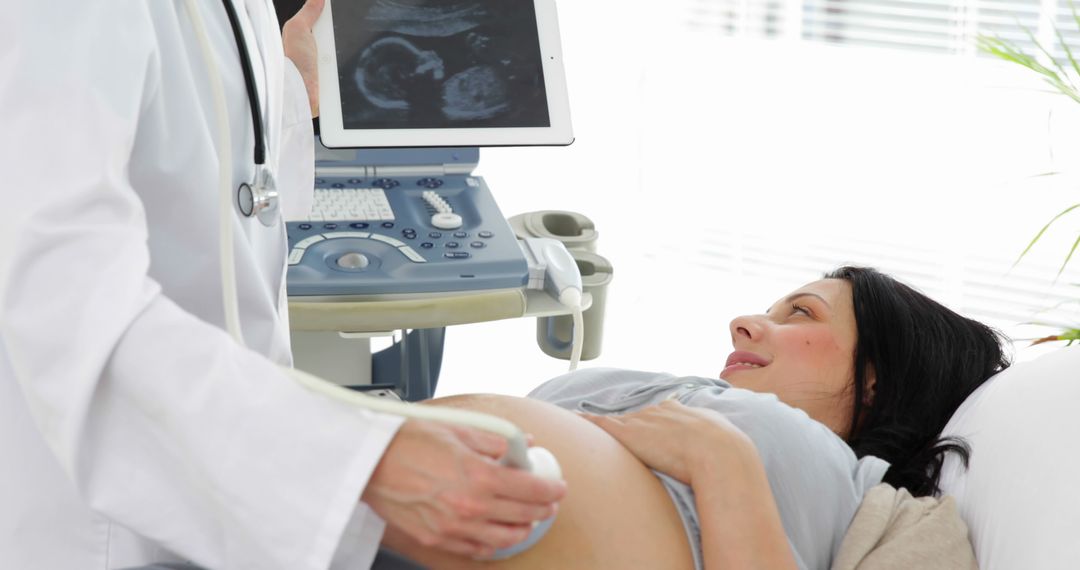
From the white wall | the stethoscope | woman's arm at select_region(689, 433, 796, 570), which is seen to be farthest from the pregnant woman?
the white wall

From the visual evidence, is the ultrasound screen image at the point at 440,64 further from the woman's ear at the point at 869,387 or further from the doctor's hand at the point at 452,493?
the doctor's hand at the point at 452,493

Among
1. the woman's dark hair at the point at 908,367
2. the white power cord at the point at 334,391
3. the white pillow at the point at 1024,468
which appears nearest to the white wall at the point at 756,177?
the woman's dark hair at the point at 908,367

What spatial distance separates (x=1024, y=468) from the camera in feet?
4.54

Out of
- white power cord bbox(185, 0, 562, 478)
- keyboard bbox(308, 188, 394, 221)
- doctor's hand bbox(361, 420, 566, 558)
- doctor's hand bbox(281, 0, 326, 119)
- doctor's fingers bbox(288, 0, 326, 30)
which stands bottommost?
keyboard bbox(308, 188, 394, 221)

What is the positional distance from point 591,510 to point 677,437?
0.15 m

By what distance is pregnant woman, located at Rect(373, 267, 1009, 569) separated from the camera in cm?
121

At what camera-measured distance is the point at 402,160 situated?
2355mm

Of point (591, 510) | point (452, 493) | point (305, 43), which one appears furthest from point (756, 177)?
point (452, 493)

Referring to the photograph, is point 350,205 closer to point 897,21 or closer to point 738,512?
point 738,512

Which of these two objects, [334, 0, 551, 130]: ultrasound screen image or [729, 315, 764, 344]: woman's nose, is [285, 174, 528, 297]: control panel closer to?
[334, 0, 551, 130]: ultrasound screen image

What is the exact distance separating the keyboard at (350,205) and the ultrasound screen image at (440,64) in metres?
0.23

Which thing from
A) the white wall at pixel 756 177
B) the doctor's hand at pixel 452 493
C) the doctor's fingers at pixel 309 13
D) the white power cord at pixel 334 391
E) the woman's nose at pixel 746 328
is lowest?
the white wall at pixel 756 177

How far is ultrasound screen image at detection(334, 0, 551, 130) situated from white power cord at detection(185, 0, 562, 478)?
0.98m

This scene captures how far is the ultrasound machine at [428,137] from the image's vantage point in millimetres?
1940
